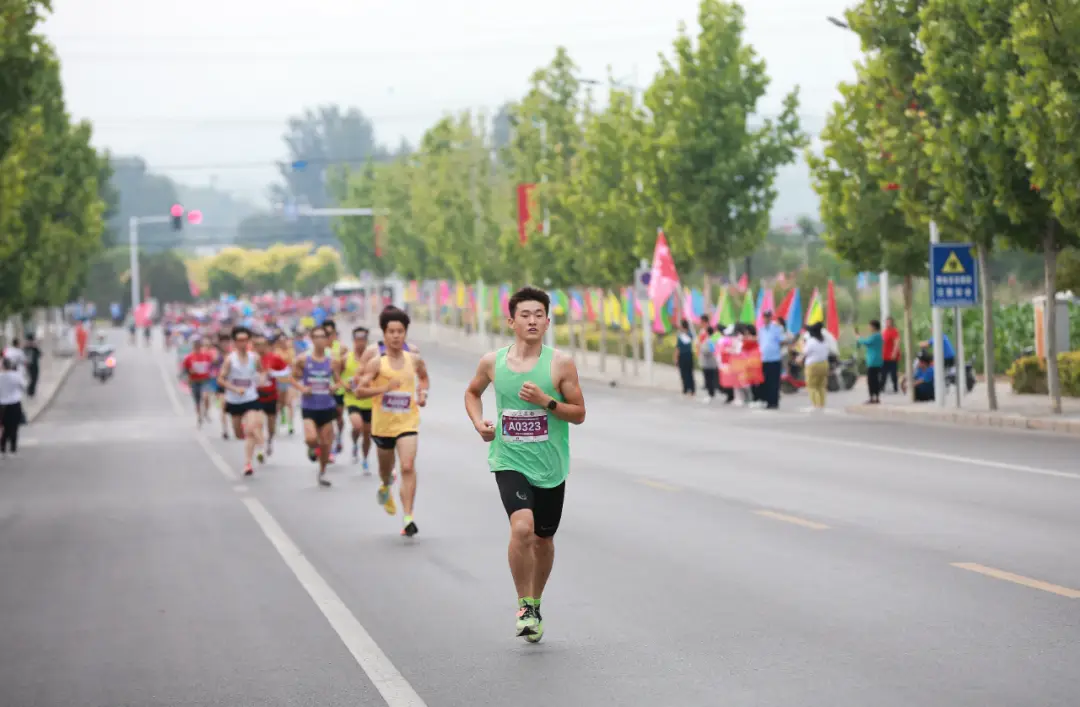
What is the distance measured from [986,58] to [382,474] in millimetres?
14803

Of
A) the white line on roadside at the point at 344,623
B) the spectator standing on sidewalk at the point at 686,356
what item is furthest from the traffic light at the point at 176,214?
the white line on roadside at the point at 344,623

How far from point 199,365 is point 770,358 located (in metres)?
10.6

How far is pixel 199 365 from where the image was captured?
34938mm

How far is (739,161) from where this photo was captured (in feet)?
158

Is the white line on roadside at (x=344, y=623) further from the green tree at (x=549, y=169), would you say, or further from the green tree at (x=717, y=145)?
→ the green tree at (x=549, y=169)

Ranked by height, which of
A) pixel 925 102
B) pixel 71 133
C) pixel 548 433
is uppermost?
pixel 71 133

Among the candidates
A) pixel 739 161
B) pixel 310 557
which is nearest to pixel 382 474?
pixel 310 557

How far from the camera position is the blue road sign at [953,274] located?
29906mm

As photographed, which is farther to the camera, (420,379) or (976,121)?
(976,121)

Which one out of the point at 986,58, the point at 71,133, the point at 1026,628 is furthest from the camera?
the point at 71,133

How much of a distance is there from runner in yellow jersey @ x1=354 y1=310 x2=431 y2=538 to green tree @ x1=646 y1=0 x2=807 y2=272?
3295 cm

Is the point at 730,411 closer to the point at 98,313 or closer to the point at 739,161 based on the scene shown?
the point at 739,161

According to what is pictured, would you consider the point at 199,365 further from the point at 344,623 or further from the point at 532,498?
the point at 532,498

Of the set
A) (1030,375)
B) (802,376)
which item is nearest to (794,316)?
(802,376)
